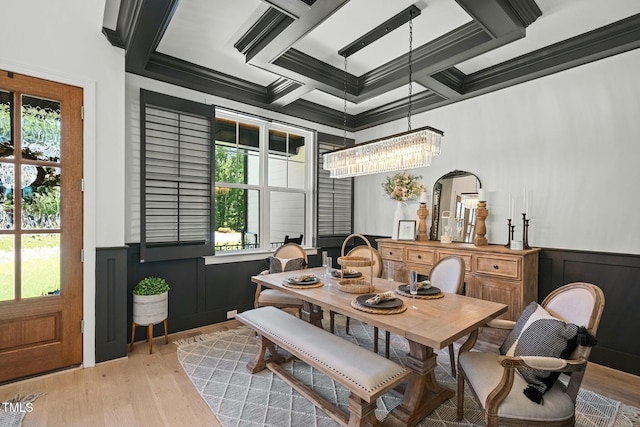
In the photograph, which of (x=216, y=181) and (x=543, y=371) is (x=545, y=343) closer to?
(x=543, y=371)

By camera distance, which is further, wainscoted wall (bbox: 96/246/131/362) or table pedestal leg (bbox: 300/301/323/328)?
table pedestal leg (bbox: 300/301/323/328)

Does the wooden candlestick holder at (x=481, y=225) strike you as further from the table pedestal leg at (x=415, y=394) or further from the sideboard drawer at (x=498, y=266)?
the table pedestal leg at (x=415, y=394)

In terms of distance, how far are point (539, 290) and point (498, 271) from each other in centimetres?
61

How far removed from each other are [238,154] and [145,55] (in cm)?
153

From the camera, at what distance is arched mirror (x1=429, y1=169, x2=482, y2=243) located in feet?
12.2

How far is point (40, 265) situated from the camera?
257 cm

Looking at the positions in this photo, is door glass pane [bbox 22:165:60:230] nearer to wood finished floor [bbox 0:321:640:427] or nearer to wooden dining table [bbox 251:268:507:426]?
wood finished floor [bbox 0:321:640:427]

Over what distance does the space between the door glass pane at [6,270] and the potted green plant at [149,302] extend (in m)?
0.88

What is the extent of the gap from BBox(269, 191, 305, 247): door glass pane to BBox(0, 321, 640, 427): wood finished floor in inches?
90.4

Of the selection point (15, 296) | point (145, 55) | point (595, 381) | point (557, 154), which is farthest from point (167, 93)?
point (595, 381)

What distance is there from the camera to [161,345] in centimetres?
318

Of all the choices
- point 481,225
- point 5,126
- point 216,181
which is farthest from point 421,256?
point 5,126

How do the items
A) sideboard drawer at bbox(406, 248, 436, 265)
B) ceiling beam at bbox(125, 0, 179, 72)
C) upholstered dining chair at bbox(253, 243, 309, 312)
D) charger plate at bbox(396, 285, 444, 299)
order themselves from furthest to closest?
sideboard drawer at bbox(406, 248, 436, 265), upholstered dining chair at bbox(253, 243, 309, 312), charger plate at bbox(396, 285, 444, 299), ceiling beam at bbox(125, 0, 179, 72)

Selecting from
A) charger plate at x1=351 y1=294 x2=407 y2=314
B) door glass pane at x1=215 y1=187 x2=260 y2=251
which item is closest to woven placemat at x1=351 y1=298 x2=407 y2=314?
charger plate at x1=351 y1=294 x2=407 y2=314
